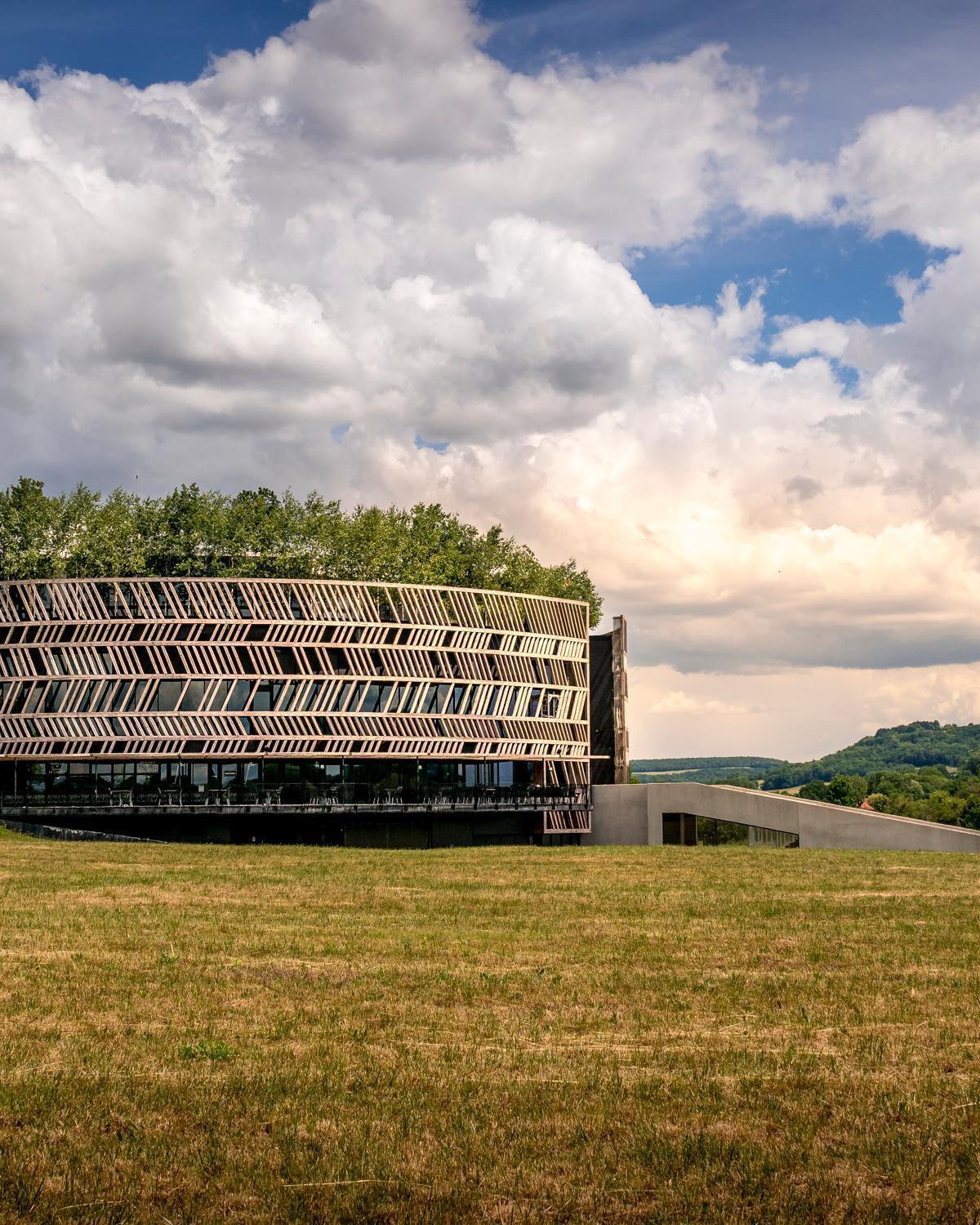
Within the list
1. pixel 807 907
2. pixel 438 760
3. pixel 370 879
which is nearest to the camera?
pixel 807 907

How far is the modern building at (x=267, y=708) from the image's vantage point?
5709 centimetres

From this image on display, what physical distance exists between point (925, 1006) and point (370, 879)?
18.0 m

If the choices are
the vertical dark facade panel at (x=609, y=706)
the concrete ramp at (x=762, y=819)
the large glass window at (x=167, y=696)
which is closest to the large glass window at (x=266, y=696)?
the large glass window at (x=167, y=696)

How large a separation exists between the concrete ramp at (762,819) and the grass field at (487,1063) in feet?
93.6

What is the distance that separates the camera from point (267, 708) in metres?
58.3

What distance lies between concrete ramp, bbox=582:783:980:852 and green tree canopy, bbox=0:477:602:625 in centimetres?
1773

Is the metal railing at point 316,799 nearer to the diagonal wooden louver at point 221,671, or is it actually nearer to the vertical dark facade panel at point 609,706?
the diagonal wooden louver at point 221,671

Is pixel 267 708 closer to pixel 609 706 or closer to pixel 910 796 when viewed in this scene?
pixel 609 706

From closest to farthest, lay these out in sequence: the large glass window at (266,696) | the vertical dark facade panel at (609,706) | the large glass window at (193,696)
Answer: the large glass window at (193,696) < the large glass window at (266,696) < the vertical dark facade panel at (609,706)

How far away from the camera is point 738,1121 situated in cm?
1019

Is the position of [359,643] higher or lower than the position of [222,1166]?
higher

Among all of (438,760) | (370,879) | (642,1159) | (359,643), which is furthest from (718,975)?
(438,760)

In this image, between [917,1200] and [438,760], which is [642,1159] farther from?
[438,760]

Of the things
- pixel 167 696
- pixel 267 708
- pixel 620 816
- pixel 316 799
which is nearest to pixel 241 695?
pixel 267 708
